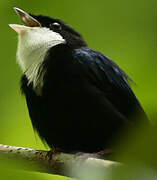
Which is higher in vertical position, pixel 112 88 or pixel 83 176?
pixel 83 176

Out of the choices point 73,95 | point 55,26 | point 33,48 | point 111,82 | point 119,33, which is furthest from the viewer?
point 55,26

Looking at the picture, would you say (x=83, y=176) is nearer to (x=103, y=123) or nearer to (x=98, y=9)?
(x=98, y=9)

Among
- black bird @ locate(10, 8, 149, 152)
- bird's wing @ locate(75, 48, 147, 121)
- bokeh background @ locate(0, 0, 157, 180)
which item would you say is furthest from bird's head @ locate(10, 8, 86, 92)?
bokeh background @ locate(0, 0, 157, 180)

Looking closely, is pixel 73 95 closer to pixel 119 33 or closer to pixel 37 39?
pixel 37 39

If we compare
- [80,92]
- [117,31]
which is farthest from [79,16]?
[80,92]

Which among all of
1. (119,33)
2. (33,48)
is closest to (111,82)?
(33,48)

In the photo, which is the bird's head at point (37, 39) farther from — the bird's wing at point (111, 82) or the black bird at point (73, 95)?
the bird's wing at point (111, 82)

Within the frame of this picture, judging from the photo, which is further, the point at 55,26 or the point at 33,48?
the point at 55,26

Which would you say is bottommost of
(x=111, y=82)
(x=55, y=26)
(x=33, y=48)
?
(x=111, y=82)
